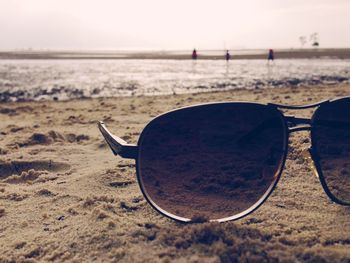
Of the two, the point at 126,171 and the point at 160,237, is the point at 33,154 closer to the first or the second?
the point at 126,171

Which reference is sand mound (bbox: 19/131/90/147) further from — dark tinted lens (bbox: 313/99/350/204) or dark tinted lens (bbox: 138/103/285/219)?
dark tinted lens (bbox: 313/99/350/204)

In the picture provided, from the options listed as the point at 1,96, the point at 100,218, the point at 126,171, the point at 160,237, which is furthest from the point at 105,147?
the point at 1,96

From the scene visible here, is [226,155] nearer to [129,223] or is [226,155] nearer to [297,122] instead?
[297,122]

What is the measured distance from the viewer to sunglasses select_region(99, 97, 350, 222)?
1.66 m

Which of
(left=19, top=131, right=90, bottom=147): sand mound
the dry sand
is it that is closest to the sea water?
(left=19, top=131, right=90, bottom=147): sand mound

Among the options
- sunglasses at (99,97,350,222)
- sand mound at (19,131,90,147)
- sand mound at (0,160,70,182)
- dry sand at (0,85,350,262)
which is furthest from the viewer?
sand mound at (19,131,90,147)

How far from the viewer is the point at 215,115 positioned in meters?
1.78

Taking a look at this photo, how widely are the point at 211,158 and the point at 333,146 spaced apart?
1.94ft

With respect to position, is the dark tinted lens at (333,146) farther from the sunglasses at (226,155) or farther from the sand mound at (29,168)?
the sand mound at (29,168)

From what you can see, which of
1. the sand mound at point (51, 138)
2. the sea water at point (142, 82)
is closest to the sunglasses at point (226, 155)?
the sand mound at point (51, 138)

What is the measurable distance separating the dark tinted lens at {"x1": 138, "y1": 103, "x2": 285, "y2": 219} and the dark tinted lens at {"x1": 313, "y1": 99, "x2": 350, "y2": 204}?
181 millimetres

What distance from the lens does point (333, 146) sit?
69.5 inches

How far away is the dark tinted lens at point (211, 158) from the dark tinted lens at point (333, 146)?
0.59 feet

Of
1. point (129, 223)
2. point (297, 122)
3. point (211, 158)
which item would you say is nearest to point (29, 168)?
point (129, 223)
